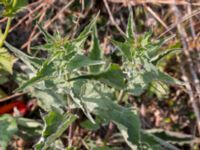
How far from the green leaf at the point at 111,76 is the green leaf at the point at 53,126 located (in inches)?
7.0

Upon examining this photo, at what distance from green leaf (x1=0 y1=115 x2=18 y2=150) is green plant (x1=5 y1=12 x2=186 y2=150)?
0.52ft

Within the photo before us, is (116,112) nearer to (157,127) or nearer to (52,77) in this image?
(52,77)

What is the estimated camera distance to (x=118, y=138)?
211 centimetres

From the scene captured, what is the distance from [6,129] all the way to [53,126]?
34cm

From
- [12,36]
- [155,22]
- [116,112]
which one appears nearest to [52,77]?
[116,112]

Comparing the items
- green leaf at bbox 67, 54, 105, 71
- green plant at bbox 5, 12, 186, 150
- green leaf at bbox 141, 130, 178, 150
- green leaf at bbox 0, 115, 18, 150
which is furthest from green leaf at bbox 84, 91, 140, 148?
green leaf at bbox 0, 115, 18, 150

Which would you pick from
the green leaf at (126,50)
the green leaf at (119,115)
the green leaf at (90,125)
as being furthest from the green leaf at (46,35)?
the green leaf at (90,125)

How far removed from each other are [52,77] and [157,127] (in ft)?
3.20

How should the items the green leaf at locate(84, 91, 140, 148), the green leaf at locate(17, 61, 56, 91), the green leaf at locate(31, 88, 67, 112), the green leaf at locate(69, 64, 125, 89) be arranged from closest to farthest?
1. the green leaf at locate(17, 61, 56, 91)
2. the green leaf at locate(69, 64, 125, 89)
3. the green leaf at locate(84, 91, 140, 148)
4. the green leaf at locate(31, 88, 67, 112)

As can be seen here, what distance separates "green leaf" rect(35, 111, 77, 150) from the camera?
1538mm

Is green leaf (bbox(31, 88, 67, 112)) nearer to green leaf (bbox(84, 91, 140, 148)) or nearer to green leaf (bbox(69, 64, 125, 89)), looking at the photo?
green leaf (bbox(84, 91, 140, 148))

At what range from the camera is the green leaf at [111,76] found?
62.8 inches

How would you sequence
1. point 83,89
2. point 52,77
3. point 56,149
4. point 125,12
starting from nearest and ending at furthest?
point 52,77
point 83,89
point 56,149
point 125,12

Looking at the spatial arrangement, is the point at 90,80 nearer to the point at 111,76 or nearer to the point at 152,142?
the point at 111,76
